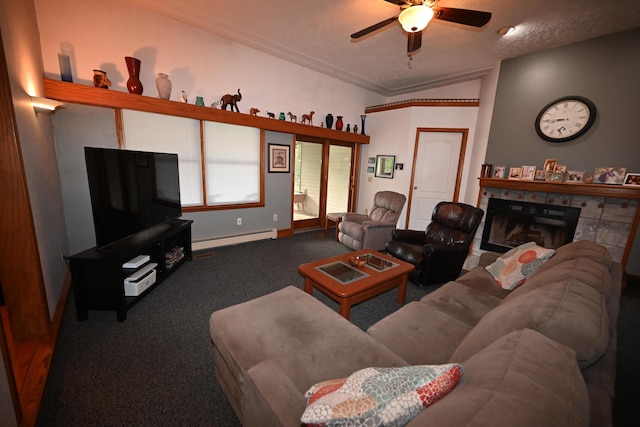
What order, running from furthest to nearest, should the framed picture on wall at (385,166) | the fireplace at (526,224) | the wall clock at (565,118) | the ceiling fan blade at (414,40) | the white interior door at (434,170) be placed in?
the framed picture on wall at (385,166) → the white interior door at (434,170) → the fireplace at (526,224) → the wall clock at (565,118) → the ceiling fan blade at (414,40)

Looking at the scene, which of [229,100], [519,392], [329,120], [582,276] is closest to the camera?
[519,392]

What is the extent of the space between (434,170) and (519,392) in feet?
16.1

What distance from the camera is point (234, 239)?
13.2 feet

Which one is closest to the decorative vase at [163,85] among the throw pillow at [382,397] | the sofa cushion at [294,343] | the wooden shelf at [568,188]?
the sofa cushion at [294,343]

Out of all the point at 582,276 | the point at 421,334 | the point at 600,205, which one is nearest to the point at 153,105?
the point at 421,334

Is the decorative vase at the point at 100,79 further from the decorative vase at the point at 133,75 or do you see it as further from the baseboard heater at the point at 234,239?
the baseboard heater at the point at 234,239

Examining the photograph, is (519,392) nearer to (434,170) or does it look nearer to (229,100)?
(229,100)

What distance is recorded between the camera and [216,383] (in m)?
1.55

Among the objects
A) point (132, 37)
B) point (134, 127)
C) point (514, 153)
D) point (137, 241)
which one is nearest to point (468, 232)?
point (514, 153)

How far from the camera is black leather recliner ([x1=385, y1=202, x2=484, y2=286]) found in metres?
2.68

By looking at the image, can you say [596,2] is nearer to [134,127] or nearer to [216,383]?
[216,383]

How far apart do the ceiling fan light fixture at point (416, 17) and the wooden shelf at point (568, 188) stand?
2689 millimetres

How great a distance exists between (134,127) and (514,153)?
17.6ft

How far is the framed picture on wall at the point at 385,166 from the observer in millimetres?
5281
